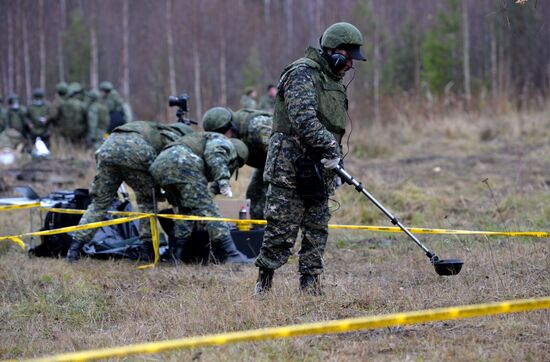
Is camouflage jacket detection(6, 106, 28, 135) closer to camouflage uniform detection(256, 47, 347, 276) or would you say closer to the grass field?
the grass field

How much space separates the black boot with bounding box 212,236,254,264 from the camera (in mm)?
7727

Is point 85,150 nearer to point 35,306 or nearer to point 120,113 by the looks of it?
point 120,113

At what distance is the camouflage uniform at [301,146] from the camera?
Result: 17.7 feet

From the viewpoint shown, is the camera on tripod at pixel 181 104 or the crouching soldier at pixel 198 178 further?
the camera on tripod at pixel 181 104

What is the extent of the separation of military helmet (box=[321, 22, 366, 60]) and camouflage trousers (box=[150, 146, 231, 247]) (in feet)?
7.82

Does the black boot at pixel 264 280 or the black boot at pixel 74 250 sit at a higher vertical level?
the black boot at pixel 264 280

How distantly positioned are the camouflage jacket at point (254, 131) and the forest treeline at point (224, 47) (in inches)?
688

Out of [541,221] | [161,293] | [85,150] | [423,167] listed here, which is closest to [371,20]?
[85,150]

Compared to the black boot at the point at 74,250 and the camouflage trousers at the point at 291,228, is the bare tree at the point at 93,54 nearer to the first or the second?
the black boot at the point at 74,250

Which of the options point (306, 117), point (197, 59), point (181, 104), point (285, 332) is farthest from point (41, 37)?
point (285, 332)

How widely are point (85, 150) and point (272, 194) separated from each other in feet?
44.8

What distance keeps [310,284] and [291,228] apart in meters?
0.47

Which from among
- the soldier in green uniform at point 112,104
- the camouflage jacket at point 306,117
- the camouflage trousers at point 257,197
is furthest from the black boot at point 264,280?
the soldier in green uniform at point 112,104

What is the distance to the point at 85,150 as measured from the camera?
60.6 ft
